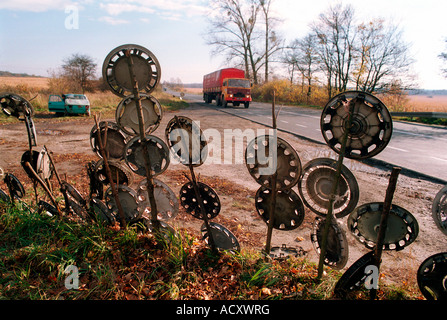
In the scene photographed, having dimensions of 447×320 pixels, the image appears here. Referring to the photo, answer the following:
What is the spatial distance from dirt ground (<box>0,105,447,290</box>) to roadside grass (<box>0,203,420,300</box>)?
0.66m

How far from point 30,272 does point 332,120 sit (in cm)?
310

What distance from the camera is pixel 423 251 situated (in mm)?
3490

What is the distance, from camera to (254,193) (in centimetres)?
543

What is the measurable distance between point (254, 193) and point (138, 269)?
3067mm

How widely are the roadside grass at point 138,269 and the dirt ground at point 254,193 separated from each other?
66cm

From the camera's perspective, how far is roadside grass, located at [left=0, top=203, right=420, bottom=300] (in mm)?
2424

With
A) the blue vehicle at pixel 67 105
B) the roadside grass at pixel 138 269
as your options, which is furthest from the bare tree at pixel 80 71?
the roadside grass at pixel 138 269

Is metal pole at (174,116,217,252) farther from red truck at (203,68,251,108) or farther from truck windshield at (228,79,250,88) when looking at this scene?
truck windshield at (228,79,250,88)

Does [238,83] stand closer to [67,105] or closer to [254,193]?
[67,105]

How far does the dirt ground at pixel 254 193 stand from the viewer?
3.41 meters

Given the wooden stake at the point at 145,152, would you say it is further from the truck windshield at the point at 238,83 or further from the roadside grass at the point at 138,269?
the truck windshield at the point at 238,83
